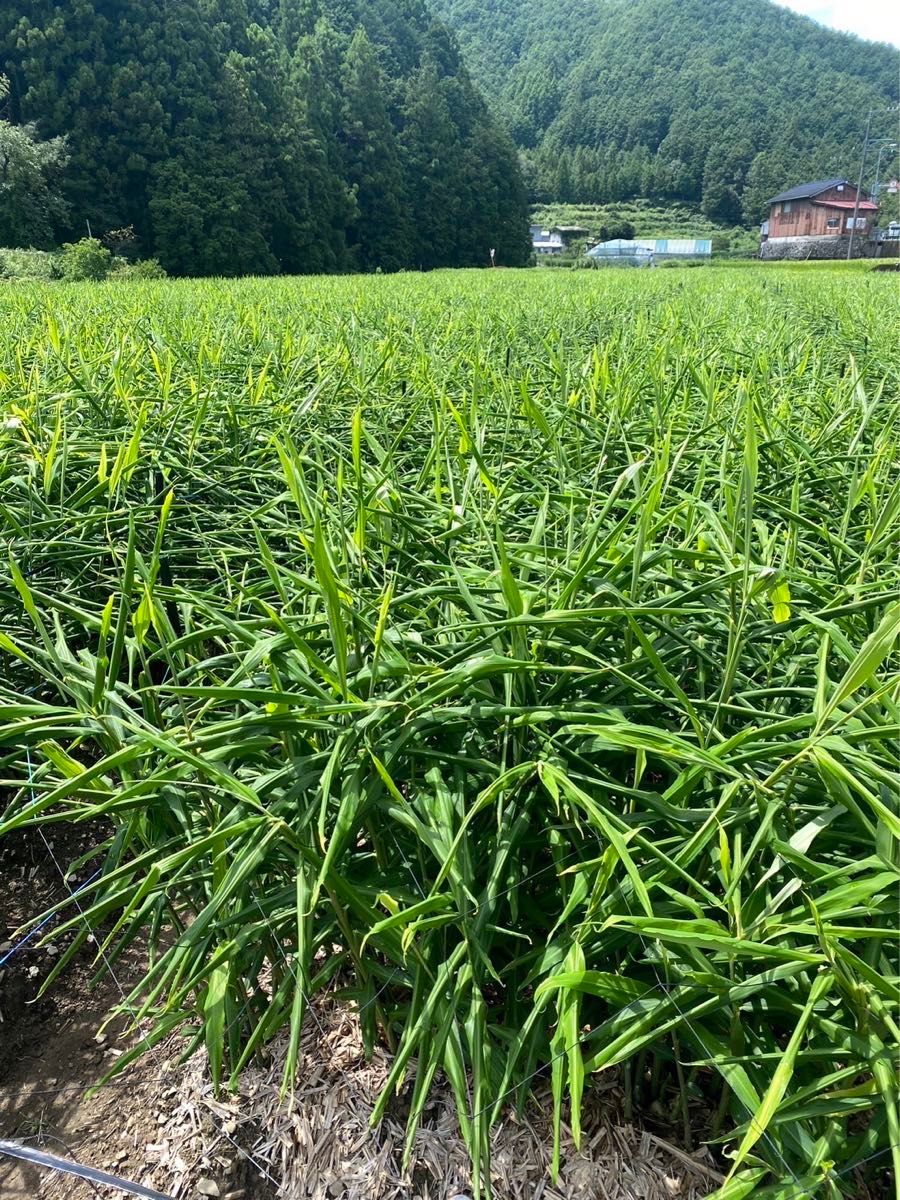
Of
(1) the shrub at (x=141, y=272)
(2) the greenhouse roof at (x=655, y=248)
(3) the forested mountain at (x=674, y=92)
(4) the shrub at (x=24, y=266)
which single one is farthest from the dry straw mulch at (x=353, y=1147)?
(3) the forested mountain at (x=674, y=92)

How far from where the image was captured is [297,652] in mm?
1093

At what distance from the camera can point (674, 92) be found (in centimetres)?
9494

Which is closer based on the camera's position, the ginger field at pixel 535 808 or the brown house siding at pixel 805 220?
the ginger field at pixel 535 808

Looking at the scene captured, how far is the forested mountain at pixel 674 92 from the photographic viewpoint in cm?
8506

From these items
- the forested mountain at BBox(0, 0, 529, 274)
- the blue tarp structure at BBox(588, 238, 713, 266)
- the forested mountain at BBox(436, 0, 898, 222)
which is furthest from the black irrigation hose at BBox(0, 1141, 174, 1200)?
the forested mountain at BBox(436, 0, 898, 222)

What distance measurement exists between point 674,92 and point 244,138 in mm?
82053

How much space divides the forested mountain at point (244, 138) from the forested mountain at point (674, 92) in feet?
153

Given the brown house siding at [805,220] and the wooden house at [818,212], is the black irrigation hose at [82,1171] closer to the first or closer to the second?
the wooden house at [818,212]

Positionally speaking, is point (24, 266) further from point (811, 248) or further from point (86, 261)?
point (811, 248)

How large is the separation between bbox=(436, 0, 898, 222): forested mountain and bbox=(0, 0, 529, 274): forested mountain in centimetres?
4665

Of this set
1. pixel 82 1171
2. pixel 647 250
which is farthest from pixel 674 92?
pixel 82 1171

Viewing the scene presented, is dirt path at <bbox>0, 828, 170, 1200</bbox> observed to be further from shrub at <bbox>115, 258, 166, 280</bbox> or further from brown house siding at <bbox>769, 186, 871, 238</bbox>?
brown house siding at <bbox>769, 186, 871, 238</bbox>

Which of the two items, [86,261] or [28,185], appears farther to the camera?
[28,185]

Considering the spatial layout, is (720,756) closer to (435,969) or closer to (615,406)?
(435,969)
